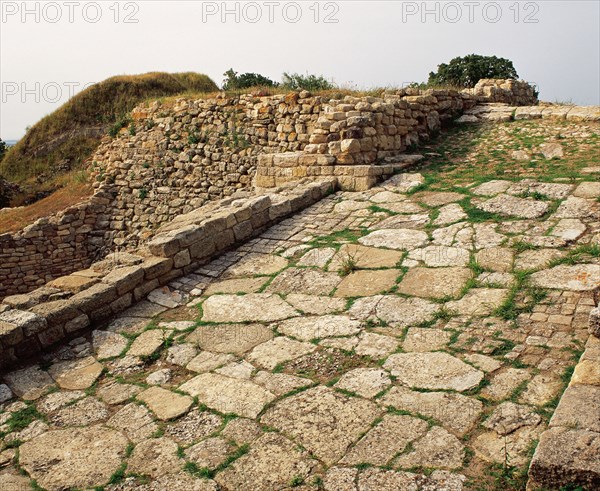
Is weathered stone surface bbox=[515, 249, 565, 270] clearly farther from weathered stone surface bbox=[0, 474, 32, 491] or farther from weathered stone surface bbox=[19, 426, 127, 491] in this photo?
weathered stone surface bbox=[0, 474, 32, 491]

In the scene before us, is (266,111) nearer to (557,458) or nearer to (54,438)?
(54,438)

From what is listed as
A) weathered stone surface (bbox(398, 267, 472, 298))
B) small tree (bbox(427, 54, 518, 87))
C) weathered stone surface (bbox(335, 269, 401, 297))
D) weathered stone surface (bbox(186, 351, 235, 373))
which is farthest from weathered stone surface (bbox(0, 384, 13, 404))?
small tree (bbox(427, 54, 518, 87))

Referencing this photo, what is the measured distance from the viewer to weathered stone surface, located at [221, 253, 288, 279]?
5906mm

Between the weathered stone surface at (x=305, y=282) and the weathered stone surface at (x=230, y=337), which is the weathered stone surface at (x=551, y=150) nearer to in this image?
the weathered stone surface at (x=305, y=282)

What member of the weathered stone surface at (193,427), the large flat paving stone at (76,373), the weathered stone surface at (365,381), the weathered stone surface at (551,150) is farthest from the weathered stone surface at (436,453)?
the weathered stone surface at (551,150)

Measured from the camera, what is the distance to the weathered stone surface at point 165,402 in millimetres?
3725

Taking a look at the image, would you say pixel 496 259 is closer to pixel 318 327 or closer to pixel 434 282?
pixel 434 282

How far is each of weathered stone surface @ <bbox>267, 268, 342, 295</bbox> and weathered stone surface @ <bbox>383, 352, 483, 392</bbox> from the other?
142 centimetres

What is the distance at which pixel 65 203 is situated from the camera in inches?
576

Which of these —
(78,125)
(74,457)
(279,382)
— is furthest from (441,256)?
(78,125)

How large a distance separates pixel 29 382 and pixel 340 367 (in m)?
2.46

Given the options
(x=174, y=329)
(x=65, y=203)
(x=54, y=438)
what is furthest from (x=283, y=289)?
(x=65, y=203)

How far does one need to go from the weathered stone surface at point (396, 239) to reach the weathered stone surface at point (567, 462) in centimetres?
316

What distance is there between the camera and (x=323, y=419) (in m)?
3.36
